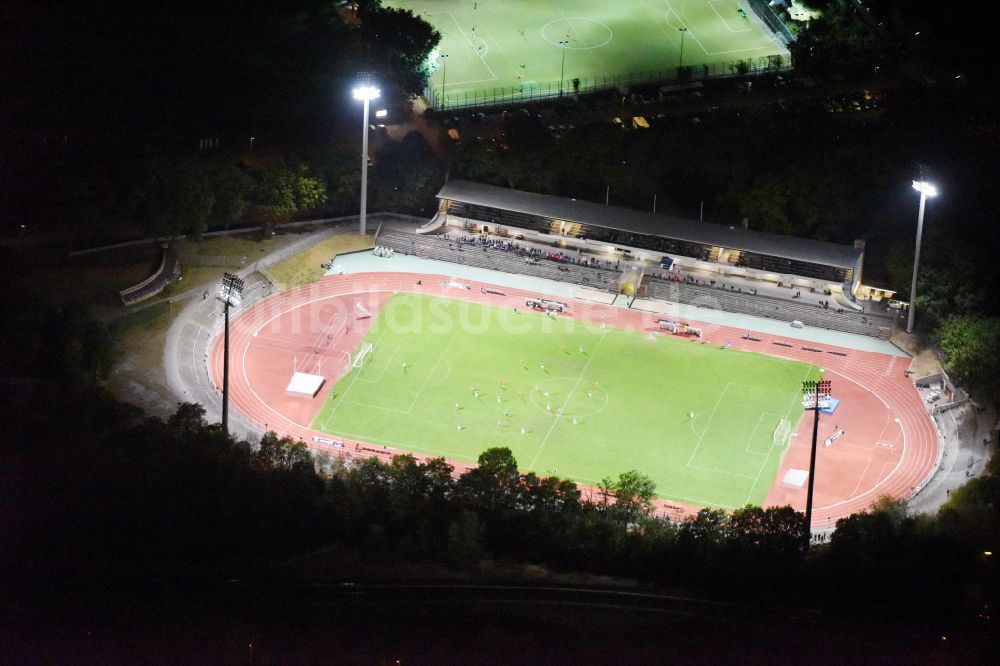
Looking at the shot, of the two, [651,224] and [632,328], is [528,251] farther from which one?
[632,328]

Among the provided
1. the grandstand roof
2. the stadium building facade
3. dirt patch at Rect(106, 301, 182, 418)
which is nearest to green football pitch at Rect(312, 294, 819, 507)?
the stadium building facade

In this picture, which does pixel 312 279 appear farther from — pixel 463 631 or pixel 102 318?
pixel 463 631

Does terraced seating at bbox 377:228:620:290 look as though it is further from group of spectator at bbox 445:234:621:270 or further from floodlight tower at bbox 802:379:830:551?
floodlight tower at bbox 802:379:830:551

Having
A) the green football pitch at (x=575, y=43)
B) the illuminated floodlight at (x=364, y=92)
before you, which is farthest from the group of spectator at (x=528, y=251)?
the green football pitch at (x=575, y=43)

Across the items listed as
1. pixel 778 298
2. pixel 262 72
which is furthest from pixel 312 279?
pixel 778 298

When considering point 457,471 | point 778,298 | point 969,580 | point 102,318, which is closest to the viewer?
point 969,580

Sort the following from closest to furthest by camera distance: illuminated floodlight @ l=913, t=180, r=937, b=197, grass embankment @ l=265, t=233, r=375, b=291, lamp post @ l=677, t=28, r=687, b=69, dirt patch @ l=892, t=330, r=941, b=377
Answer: illuminated floodlight @ l=913, t=180, r=937, b=197 < dirt patch @ l=892, t=330, r=941, b=377 < grass embankment @ l=265, t=233, r=375, b=291 < lamp post @ l=677, t=28, r=687, b=69

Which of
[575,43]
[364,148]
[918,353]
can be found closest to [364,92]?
[364,148]
